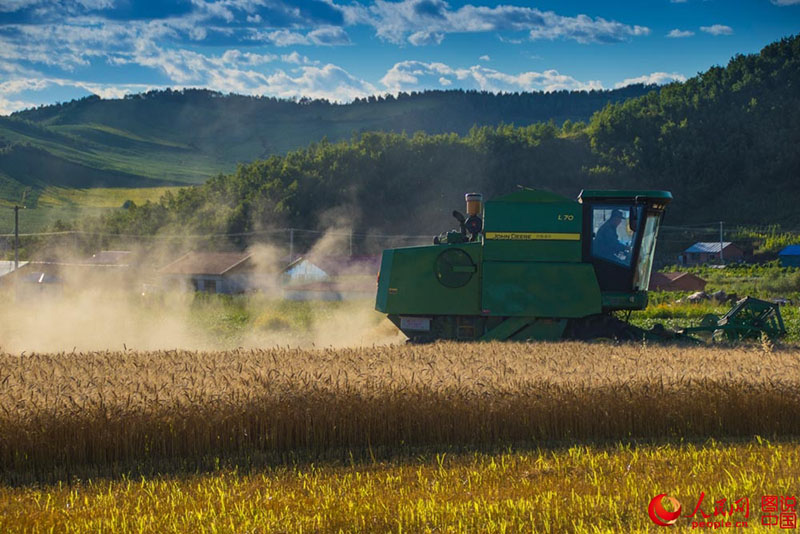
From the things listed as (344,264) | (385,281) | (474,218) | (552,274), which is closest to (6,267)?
(344,264)

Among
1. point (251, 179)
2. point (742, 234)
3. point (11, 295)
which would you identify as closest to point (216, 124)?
point (251, 179)

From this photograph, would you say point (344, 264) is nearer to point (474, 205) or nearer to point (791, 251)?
point (474, 205)

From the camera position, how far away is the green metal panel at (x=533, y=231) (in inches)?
565

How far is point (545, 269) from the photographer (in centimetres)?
1427

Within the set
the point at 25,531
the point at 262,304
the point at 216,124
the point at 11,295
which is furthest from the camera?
the point at 216,124

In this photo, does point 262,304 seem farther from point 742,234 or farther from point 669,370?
point 742,234

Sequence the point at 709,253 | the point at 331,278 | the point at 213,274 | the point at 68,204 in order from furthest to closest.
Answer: the point at 68,204 → the point at 709,253 → the point at 213,274 → the point at 331,278

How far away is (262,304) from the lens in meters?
35.5

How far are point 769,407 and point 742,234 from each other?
68003 millimetres

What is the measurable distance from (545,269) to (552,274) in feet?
0.46

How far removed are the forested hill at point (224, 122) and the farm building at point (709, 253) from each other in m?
97.8

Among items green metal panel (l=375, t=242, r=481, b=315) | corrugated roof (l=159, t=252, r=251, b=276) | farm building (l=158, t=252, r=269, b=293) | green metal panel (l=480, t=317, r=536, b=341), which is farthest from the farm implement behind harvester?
corrugated roof (l=159, t=252, r=251, b=276)

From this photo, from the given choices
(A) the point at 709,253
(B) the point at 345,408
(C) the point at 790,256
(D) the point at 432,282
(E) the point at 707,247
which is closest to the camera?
(B) the point at 345,408

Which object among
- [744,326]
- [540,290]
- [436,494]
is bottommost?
[436,494]
